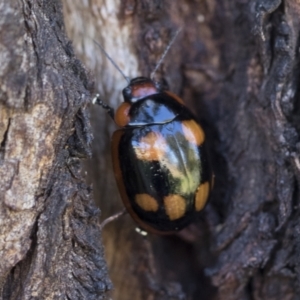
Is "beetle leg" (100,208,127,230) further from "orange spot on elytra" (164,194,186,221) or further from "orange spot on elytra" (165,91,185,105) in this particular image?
"orange spot on elytra" (165,91,185,105)

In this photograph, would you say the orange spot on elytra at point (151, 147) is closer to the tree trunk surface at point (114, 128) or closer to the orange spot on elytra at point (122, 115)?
the orange spot on elytra at point (122, 115)

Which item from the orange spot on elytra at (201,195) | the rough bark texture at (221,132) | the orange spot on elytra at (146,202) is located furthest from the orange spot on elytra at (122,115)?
the orange spot on elytra at (201,195)

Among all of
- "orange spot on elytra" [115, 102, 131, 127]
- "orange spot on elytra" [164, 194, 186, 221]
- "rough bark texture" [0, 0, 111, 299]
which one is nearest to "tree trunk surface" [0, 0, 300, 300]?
"rough bark texture" [0, 0, 111, 299]

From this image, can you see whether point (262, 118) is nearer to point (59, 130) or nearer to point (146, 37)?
point (146, 37)

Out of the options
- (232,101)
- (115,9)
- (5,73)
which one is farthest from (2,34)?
(232,101)

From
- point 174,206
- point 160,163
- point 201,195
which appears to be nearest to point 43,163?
point 160,163

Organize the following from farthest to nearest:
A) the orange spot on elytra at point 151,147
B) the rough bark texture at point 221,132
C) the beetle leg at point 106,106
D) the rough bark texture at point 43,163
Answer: the beetle leg at point 106,106, the orange spot on elytra at point 151,147, the rough bark texture at point 221,132, the rough bark texture at point 43,163

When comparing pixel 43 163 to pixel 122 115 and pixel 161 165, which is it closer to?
pixel 161 165

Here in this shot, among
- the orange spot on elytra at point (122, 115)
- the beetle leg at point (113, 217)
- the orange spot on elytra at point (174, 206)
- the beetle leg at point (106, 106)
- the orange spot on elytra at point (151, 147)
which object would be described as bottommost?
the orange spot on elytra at point (174, 206)

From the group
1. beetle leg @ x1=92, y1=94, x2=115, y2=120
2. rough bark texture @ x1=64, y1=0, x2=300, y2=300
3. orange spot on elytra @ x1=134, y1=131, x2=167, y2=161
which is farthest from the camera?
beetle leg @ x1=92, y1=94, x2=115, y2=120
